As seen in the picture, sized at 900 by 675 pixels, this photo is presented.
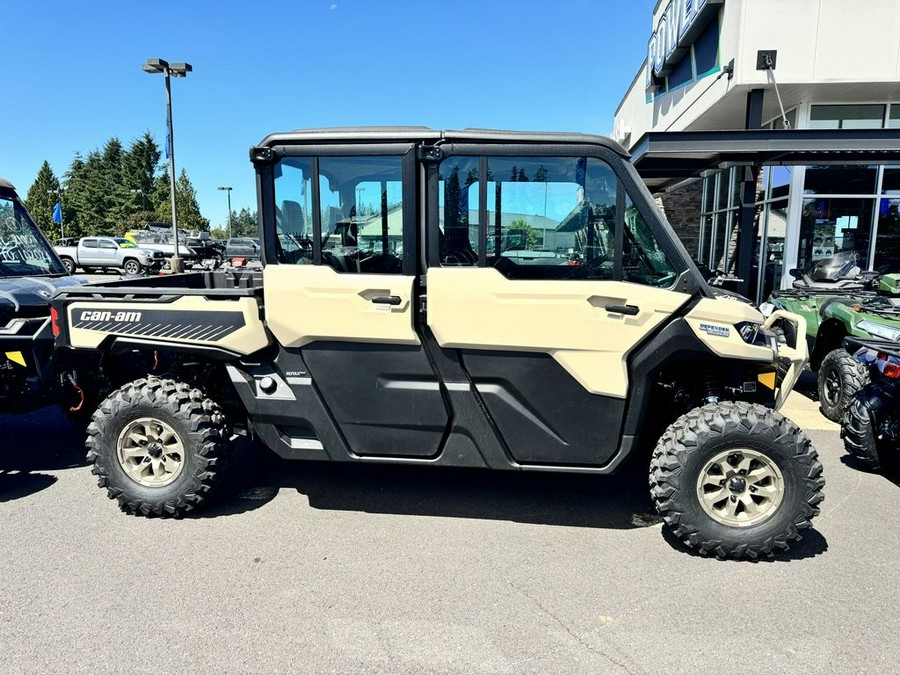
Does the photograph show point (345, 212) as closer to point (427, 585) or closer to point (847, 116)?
point (427, 585)

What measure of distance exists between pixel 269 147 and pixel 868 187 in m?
12.8

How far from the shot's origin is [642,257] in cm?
343

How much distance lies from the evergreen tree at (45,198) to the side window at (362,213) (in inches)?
2570

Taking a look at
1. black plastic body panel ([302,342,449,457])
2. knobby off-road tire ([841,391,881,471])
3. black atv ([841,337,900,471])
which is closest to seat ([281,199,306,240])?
black plastic body panel ([302,342,449,457])

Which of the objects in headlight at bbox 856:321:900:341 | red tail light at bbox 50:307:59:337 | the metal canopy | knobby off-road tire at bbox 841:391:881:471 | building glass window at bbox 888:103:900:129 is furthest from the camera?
building glass window at bbox 888:103:900:129

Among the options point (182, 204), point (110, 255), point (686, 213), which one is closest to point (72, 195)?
point (182, 204)

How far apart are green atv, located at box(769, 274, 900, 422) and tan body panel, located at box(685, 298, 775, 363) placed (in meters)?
2.40

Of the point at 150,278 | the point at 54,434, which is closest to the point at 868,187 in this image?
the point at 150,278

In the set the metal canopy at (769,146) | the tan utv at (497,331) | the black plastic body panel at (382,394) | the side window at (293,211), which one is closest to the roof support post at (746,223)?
the metal canopy at (769,146)

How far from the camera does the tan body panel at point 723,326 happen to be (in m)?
3.39

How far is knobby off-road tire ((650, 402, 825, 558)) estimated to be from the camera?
3.43m

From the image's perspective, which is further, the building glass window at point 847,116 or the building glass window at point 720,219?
the building glass window at point 720,219

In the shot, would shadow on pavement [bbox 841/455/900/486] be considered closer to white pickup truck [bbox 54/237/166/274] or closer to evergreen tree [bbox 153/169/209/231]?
white pickup truck [bbox 54/237/166/274]

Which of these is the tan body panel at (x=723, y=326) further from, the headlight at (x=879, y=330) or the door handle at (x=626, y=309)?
the headlight at (x=879, y=330)
